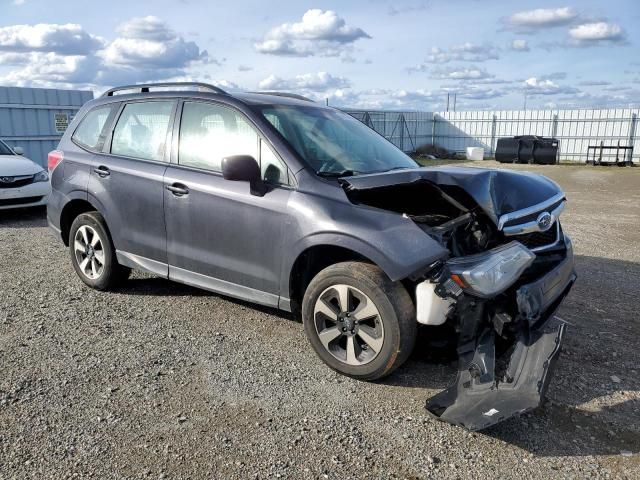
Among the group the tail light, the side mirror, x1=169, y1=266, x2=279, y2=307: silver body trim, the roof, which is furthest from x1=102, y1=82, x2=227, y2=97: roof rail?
x1=169, y1=266, x2=279, y2=307: silver body trim

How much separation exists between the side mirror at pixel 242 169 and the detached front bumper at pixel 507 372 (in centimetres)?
172

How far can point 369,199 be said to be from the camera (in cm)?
369

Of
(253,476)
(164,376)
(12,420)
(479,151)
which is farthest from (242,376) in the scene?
(479,151)

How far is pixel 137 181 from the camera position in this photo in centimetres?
467

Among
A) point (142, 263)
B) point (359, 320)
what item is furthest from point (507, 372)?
point (142, 263)

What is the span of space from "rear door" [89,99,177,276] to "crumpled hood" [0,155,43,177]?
17.1 ft

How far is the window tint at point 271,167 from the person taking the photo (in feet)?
12.8

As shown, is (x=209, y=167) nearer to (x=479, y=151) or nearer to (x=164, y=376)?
(x=164, y=376)

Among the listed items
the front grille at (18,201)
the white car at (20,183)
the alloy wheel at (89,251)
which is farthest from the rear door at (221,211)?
the front grille at (18,201)

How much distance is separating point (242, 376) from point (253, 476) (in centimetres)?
106

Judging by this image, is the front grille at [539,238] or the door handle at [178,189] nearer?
the front grille at [539,238]

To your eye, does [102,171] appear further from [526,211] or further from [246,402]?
[526,211]

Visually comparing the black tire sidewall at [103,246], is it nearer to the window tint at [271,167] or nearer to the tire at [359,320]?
the window tint at [271,167]

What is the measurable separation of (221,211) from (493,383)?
229cm
